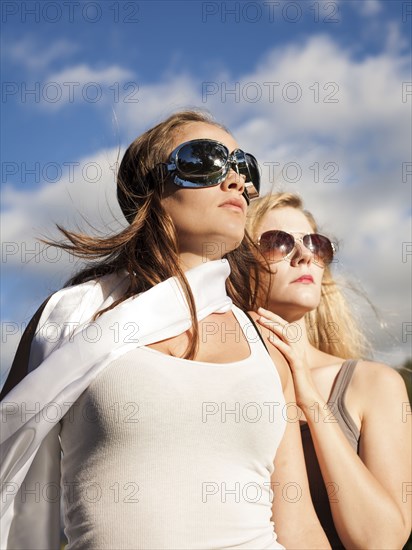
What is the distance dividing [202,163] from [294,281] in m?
1.32

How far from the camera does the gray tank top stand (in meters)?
3.77

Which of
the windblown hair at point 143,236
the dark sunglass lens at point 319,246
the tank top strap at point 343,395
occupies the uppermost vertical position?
the dark sunglass lens at point 319,246

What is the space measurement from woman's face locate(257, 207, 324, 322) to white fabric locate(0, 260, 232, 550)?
115cm

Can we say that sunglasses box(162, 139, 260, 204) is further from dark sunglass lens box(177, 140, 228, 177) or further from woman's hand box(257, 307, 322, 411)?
woman's hand box(257, 307, 322, 411)

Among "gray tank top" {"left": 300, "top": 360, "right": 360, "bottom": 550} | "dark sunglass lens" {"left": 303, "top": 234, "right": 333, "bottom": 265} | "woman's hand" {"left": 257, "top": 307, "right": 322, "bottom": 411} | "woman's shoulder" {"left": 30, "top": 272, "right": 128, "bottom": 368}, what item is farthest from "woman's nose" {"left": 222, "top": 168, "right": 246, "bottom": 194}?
"gray tank top" {"left": 300, "top": 360, "right": 360, "bottom": 550}

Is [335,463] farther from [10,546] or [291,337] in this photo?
[10,546]

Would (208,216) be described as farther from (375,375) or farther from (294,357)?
(375,375)

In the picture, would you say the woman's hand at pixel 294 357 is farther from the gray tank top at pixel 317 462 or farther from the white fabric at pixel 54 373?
the white fabric at pixel 54 373

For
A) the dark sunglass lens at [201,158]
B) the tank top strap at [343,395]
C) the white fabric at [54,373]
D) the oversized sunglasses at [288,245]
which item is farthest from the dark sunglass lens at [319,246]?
the white fabric at [54,373]

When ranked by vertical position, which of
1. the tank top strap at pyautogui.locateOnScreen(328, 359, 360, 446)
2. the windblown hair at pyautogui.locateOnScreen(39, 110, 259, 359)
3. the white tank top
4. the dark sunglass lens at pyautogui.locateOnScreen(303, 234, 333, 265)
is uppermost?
the dark sunglass lens at pyautogui.locateOnScreen(303, 234, 333, 265)

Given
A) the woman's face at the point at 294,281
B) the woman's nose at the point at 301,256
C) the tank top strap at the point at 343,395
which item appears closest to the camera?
the tank top strap at the point at 343,395

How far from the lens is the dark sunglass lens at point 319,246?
454 centimetres

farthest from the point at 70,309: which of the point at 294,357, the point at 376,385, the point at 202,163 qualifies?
the point at 376,385

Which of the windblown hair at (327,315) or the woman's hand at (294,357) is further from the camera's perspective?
the windblown hair at (327,315)
